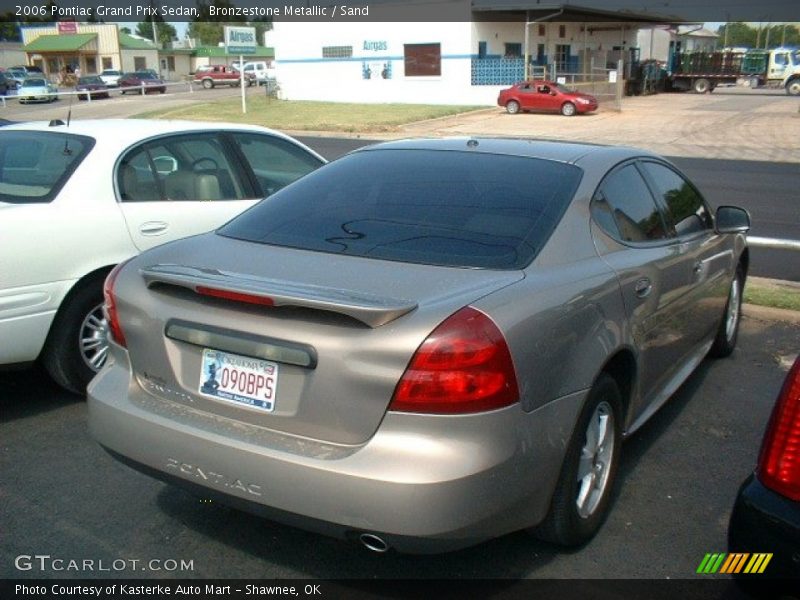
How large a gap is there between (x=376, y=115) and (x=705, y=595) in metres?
33.8

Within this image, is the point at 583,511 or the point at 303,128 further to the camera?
the point at 303,128

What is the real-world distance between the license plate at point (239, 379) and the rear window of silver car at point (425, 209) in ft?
2.20

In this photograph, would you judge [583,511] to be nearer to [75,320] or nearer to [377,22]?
[75,320]

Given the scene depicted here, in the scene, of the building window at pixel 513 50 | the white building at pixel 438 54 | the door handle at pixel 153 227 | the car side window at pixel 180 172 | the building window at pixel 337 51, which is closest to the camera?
the door handle at pixel 153 227

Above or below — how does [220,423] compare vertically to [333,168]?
below

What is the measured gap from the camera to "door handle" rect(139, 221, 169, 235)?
5.28m

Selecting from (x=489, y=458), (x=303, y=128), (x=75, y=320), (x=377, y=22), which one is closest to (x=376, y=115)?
(x=303, y=128)

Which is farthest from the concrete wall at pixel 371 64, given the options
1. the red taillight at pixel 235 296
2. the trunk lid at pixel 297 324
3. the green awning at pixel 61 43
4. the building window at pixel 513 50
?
the red taillight at pixel 235 296

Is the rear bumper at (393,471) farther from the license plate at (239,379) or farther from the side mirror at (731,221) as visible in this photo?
the side mirror at (731,221)

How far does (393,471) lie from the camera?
275cm

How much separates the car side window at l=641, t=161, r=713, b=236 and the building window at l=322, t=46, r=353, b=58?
43.2 meters

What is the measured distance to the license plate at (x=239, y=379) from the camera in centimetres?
298

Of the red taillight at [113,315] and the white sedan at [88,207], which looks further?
the white sedan at [88,207]

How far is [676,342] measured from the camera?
14.6 ft
